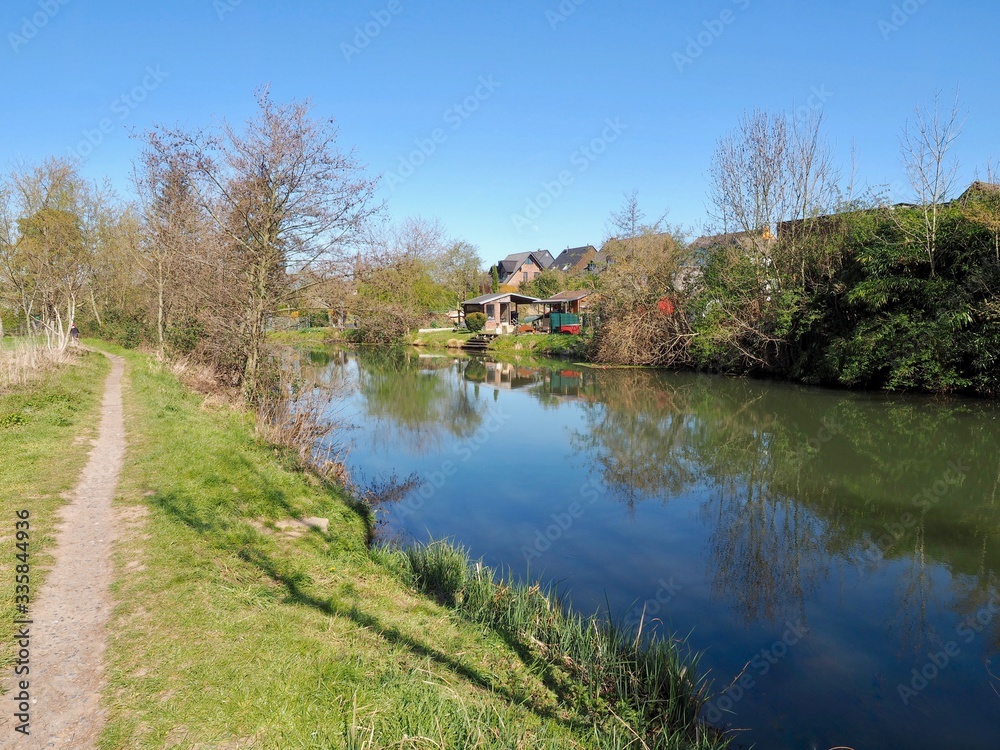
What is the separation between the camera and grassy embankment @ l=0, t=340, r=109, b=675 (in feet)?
15.0

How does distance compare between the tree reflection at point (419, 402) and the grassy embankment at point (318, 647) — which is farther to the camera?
the tree reflection at point (419, 402)

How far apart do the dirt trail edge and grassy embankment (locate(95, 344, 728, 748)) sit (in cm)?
11

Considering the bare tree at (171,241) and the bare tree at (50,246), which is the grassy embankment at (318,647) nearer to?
the bare tree at (171,241)

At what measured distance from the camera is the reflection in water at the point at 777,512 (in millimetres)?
5598

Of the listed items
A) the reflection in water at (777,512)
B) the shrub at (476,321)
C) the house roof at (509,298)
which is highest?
the house roof at (509,298)

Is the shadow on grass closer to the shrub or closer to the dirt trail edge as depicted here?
the dirt trail edge

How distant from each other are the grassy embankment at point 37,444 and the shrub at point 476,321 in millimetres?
31826

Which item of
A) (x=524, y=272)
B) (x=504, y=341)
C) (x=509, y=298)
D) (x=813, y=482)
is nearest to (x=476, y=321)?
(x=509, y=298)

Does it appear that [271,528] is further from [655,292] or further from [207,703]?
[655,292]

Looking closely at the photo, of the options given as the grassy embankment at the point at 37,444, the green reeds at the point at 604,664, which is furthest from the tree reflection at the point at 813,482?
the grassy embankment at the point at 37,444

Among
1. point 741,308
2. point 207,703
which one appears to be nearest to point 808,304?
point 741,308

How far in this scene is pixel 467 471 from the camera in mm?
11258

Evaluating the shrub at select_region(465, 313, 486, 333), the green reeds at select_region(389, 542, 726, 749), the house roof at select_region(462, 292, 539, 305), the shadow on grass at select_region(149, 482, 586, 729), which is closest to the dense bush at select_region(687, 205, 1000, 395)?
the green reeds at select_region(389, 542, 726, 749)

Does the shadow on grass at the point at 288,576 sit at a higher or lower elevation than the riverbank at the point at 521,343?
lower
